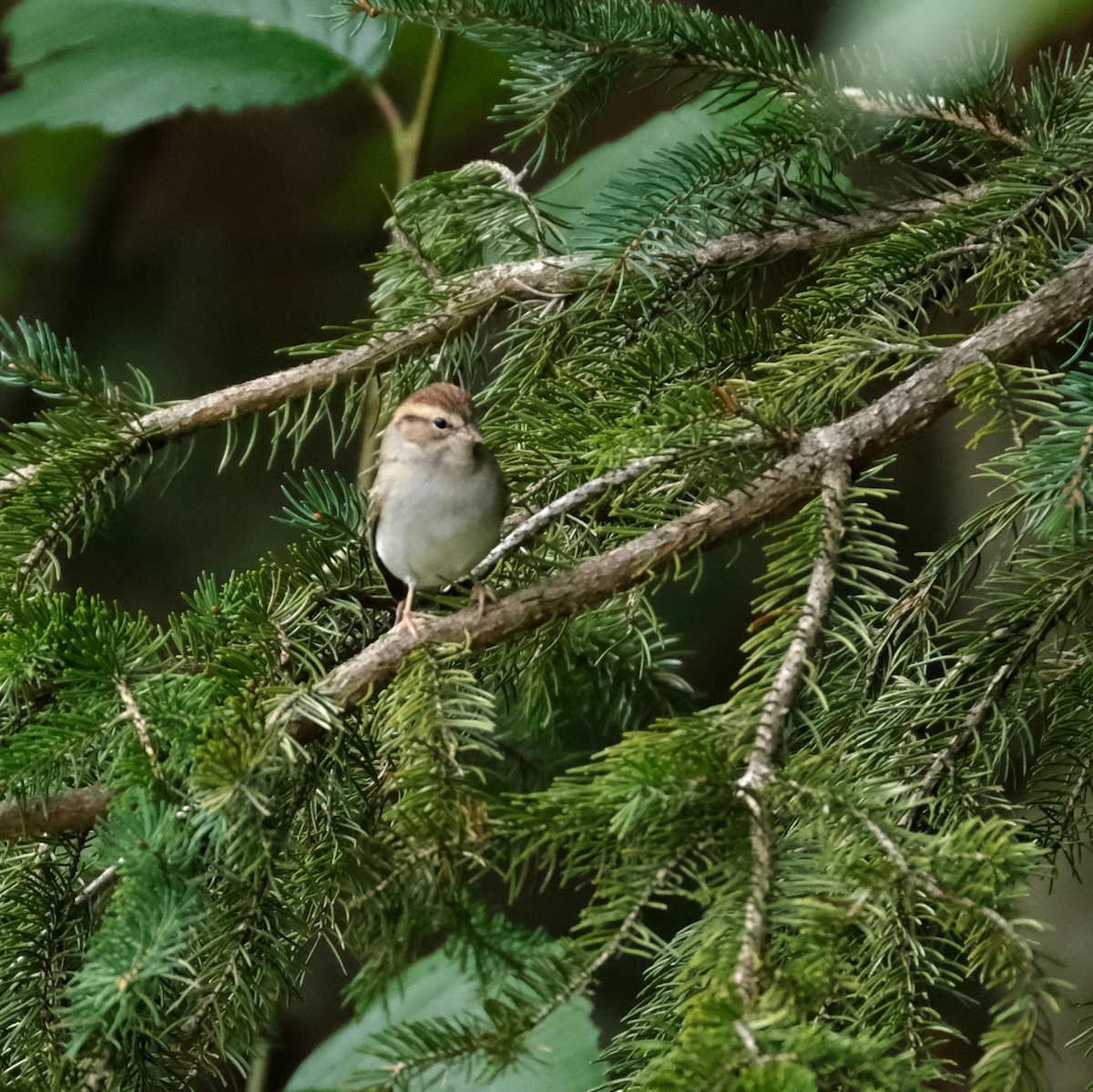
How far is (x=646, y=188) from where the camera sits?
78 cm

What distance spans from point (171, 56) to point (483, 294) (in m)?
0.78

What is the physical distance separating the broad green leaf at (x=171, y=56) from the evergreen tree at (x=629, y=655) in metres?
0.51

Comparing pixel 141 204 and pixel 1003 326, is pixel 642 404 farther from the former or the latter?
pixel 141 204

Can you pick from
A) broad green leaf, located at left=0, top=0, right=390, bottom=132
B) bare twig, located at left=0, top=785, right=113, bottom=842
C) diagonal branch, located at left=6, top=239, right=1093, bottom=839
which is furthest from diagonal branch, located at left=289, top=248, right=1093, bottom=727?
broad green leaf, located at left=0, top=0, right=390, bottom=132

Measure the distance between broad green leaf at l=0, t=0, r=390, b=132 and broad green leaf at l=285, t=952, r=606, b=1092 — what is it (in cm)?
97

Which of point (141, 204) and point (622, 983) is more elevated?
point (141, 204)

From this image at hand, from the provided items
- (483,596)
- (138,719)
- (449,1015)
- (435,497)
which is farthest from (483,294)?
(449,1015)

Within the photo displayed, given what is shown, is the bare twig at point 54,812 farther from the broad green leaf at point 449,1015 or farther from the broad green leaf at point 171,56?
the broad green leaf at point 171,56

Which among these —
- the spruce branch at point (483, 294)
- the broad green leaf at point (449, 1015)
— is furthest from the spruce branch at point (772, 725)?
the broad green leaf at point (449, 1015)

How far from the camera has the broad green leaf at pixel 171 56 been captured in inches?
50.1

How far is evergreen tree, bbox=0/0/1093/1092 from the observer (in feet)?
1.34

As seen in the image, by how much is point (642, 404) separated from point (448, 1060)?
372 mm

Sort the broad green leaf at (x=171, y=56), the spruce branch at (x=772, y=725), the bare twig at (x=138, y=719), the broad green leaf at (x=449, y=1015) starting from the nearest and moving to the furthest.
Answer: the spruce branch at (x=772, y=725)
the bare twig at (x=138, y=719)
the broad green leaf at (x=449, y=1015)
the broad green leaf at (x=171, y=56)

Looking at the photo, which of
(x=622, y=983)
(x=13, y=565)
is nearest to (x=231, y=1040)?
(x=13, y=565)
